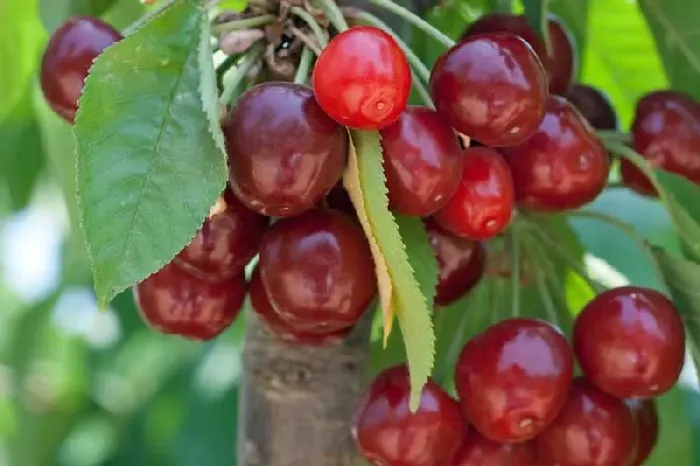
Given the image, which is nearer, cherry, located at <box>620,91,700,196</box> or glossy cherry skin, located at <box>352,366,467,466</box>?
glossy cherry skin, located at <box>352,366,467,466</box>

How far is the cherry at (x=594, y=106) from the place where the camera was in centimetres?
88

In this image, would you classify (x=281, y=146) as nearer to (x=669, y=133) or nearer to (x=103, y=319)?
(x=669, y=133)

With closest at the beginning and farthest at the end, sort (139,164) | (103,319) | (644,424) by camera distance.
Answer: (139,164) → (644,424) → (103,319)

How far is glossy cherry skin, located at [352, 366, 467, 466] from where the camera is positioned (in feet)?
2.35

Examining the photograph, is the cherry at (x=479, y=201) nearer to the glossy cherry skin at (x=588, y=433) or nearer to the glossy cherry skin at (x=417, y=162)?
the glossy cherry skin at (x=417, y=162)

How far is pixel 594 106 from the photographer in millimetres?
882

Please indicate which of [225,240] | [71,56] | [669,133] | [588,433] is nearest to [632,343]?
[588,433]

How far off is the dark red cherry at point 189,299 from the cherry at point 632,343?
0.25 m

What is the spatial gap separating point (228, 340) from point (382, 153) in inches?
36.9

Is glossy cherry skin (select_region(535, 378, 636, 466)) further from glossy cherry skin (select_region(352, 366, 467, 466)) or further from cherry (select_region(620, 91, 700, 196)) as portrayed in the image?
cherry (select_region(620, 91, 700, 196))

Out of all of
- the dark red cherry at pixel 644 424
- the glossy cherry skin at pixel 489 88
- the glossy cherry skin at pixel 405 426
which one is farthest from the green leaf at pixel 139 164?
the dark red cherry at pixel 644 424

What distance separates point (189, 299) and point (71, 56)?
6.9 inches

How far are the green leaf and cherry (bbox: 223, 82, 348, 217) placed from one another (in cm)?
2

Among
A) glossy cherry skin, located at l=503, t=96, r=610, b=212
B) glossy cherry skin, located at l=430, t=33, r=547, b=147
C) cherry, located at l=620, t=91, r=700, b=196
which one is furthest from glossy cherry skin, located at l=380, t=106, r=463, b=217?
cherry, located at l=620, t=91, r=700, b=196
